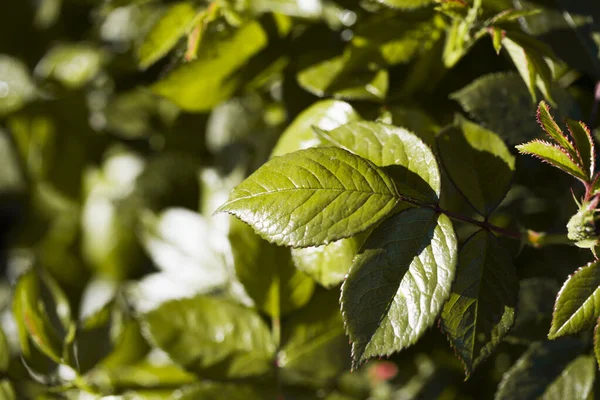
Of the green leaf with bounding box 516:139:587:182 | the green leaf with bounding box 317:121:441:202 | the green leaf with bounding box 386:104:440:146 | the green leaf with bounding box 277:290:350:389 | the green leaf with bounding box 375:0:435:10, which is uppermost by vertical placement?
the green leaf with bounding box 375:0:435:10

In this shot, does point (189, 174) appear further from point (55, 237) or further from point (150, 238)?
point (55, 237)

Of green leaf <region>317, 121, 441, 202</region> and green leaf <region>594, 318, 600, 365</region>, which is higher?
green leaf <region>317, 121, 441, 202</region>

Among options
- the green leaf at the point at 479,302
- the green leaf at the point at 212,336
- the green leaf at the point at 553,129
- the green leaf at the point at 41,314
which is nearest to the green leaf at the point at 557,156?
the green leaf at the point at 553,129

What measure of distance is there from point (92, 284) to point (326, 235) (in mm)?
938

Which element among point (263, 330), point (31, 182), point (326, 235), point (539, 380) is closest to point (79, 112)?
point (31, 182)

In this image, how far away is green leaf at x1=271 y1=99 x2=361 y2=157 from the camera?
792 millimetres

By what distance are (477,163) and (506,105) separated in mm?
117

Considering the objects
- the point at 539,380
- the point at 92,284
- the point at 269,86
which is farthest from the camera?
the point at 92,284

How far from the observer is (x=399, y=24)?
2.63 ft

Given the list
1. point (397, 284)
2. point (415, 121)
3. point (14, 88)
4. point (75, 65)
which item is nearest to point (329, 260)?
point (397, 284)

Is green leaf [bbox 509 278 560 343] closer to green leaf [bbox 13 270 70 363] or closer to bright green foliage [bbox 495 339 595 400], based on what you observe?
bright green foliage [bbox 495 339 595 400]

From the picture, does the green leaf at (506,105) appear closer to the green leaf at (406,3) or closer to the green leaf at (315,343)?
the green leaf at (406,3)

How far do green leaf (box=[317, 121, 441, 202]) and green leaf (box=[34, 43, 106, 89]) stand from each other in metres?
0.79

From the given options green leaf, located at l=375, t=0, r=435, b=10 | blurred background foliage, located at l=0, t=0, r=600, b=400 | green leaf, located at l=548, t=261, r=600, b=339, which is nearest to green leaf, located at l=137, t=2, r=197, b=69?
blurred background foliage, located at l=0, t=0, r=600, b=400
